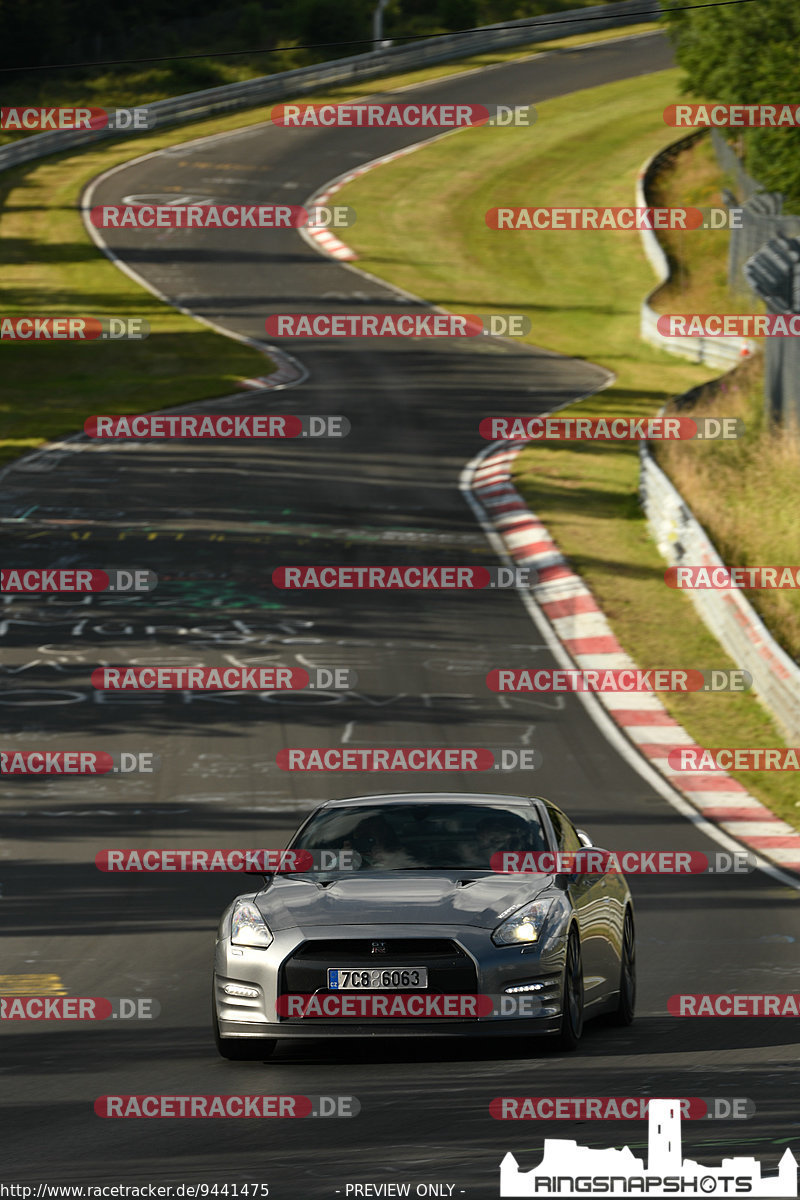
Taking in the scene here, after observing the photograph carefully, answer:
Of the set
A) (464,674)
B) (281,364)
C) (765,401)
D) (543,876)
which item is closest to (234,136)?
(281,364)

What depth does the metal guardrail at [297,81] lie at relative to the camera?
71625 mm

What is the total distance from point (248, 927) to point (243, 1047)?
557mm

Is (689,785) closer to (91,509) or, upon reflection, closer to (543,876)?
(543,876)

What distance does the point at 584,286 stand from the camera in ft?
182

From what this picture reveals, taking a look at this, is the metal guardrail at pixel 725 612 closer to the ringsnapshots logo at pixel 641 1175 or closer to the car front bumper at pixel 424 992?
the car front bumper at pixel 424 992

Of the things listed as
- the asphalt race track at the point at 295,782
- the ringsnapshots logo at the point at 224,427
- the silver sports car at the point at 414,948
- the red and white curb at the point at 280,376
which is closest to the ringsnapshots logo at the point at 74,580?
the asphalt race track at the point at 295,782

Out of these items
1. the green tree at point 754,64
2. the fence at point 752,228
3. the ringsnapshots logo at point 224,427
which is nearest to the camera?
the green tree at point 754,64

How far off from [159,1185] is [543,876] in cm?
338

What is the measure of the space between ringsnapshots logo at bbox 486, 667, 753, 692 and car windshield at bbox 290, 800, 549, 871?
10783 millimetres

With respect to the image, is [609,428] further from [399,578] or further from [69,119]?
[69,119]

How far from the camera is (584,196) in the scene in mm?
64438

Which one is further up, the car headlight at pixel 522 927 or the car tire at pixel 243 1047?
the car headlight at pixel 522 927

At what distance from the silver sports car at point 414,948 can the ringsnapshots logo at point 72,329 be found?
37.7 meters

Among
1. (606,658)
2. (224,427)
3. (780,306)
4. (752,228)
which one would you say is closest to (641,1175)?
(606,658)
